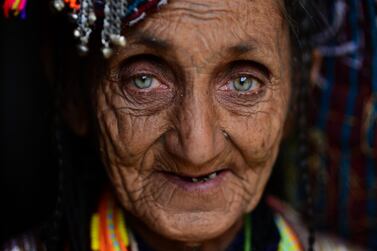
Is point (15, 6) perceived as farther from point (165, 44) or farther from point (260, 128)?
point (260, 128)

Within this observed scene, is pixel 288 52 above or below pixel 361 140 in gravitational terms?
above

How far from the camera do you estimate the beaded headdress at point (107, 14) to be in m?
1.76

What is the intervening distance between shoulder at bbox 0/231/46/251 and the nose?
23.9 inches

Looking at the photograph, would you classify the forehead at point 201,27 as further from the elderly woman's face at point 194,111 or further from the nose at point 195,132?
the nose at point 195,132

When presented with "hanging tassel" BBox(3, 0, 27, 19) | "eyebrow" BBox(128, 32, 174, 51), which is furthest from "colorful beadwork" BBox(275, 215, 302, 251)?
"hanging tassel" BBox(3, 0, 27, 19)

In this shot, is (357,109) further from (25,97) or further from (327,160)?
(25,97)

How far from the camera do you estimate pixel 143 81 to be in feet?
6.26

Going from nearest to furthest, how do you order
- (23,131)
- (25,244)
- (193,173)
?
(193,173) → (25,244) → (23,131)

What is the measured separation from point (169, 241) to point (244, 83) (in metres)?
0.52

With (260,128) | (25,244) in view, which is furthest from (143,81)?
(25,244)

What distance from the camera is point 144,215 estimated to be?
1937 millimetres

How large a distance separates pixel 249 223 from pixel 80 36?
2.75 feet

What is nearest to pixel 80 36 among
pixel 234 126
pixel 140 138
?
pixel 140 138

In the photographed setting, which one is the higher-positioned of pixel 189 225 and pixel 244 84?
pixel 244 84
